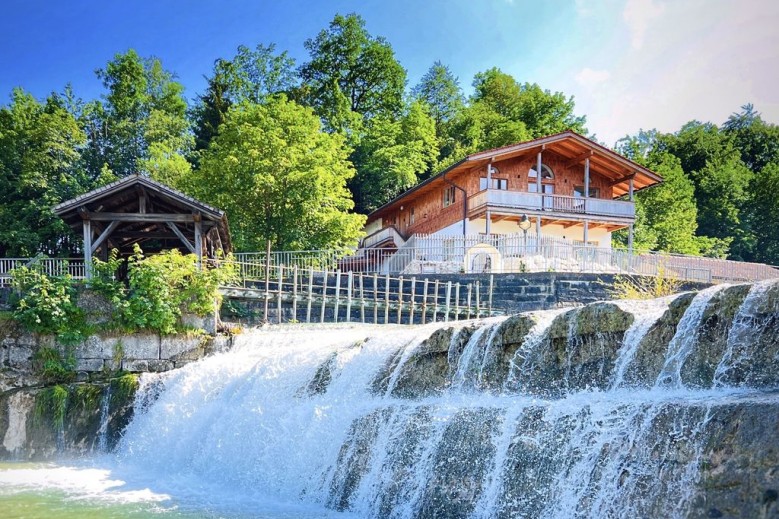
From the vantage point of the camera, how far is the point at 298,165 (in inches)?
1105

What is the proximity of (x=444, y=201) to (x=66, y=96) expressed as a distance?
22.7 meters

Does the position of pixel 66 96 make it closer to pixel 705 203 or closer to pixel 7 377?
pixel 7 377

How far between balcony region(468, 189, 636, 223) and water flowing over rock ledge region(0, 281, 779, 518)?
1679cm

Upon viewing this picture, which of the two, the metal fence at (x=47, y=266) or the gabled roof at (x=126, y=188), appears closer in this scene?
the gabled roof at (x=126, y=188)

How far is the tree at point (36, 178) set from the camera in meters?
30.2

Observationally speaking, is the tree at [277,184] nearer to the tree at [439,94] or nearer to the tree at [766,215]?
the tree at [439,94]

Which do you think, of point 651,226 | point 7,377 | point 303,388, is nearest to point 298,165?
point 7,377

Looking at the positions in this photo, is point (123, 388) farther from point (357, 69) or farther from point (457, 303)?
point (357, 69)

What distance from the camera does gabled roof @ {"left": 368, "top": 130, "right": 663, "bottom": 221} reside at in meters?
29.6

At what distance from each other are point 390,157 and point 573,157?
36.4 ft

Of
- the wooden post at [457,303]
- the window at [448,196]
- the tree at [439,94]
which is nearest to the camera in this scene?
the wooden post at [457,303]

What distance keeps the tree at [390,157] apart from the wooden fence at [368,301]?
18247mm

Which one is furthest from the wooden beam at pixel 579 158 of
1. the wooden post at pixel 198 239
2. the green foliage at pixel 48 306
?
the green foliage at pixel 48 306

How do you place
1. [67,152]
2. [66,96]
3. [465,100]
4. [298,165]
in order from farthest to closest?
[465,100]
[66,96]
[67,152]
[298,165]
